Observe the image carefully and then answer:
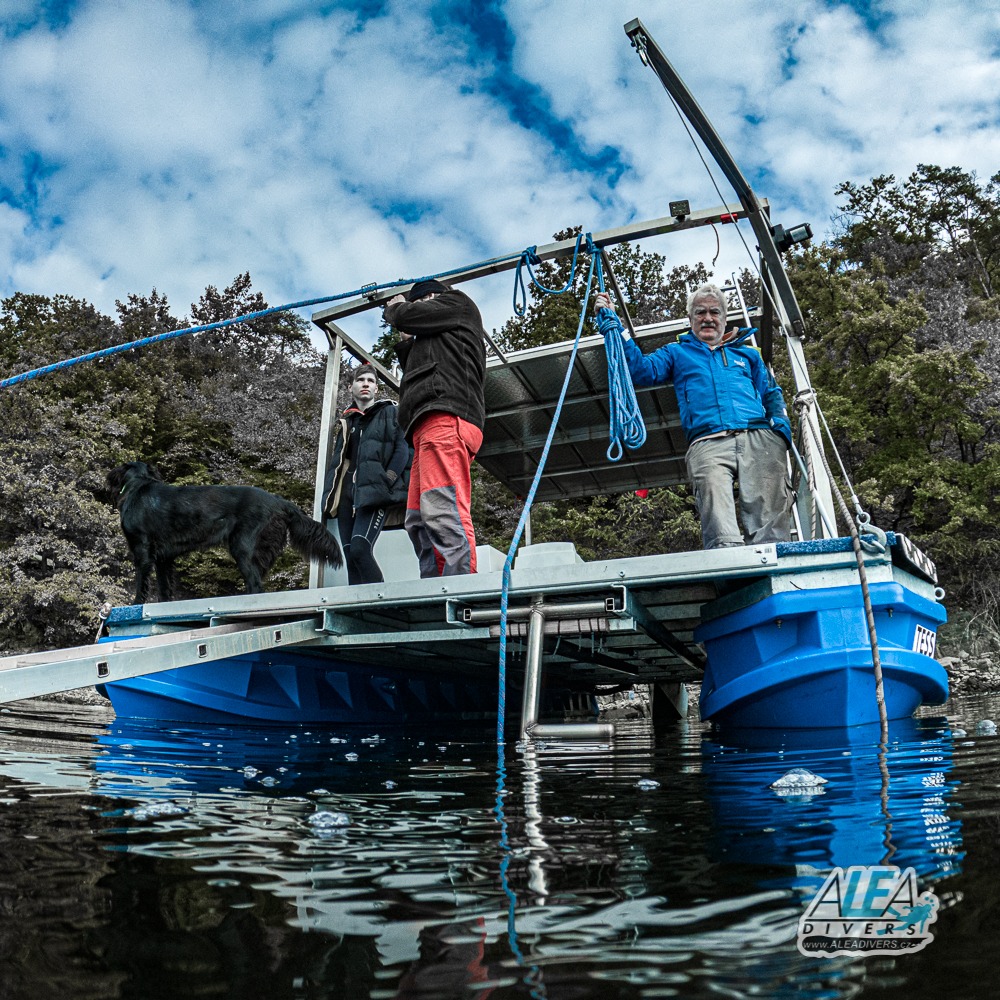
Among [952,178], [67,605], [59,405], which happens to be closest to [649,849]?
[67,605]

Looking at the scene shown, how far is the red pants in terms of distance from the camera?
4309mm

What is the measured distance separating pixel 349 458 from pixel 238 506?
35.6 inches

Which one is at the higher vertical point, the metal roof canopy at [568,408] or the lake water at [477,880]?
the metal roof canopy at [568,408]

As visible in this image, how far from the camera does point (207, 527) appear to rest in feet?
19.5

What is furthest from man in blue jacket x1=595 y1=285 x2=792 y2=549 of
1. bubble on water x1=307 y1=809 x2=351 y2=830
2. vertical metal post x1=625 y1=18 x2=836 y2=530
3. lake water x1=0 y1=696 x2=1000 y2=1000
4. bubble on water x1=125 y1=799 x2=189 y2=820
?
bubble on water x1=125 y1=799 x2=189 y2=820

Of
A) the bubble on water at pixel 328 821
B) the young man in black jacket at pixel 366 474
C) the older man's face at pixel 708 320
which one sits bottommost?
the bubble on water at pixel 328 821

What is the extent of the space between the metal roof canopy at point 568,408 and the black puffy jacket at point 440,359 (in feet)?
3.42

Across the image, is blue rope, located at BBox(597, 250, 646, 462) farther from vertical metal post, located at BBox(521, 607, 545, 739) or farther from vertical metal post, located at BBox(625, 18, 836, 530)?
vertical metal post, located at BBox(521, 607, 545, 739)

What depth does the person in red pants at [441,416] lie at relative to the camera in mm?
4324

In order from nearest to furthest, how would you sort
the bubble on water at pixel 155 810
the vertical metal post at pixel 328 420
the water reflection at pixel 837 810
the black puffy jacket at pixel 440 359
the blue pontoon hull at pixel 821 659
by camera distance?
the water reflection at pixel 837 810 → the bubble on water at pixel 155 810 → the blue pontoon hull at pixel 821 659 → the black puffy jacket at pixel 440 359 → the vertical metal post at pixel 328 420

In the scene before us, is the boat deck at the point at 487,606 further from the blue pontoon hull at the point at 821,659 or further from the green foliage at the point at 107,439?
the green foliage at the point at 107,439

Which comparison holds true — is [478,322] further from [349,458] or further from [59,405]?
Result: [59,405]

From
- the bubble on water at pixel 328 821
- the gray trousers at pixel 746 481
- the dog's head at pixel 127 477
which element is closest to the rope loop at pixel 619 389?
the gray trousers at pixel 746 481

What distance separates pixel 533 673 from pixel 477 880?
257cm
